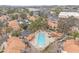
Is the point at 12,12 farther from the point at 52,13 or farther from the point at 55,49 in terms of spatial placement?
the point at 55,49

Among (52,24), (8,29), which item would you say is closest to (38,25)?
(52,24)

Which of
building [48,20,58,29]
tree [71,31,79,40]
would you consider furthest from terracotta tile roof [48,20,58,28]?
tree [71,31,79,40]

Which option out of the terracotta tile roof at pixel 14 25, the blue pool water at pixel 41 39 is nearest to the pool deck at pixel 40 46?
the blue pool water at pixel 41 39

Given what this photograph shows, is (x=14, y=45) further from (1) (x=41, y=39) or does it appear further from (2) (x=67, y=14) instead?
(2) (x=67, y=14)

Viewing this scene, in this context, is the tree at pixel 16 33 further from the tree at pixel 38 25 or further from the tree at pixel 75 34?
the tree at pixel 75 34

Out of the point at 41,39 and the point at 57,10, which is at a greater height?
the point at 57,10

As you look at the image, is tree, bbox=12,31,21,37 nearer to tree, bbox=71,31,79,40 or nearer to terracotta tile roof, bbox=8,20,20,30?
terracotta tile roof, bbox=8,20,20,30
